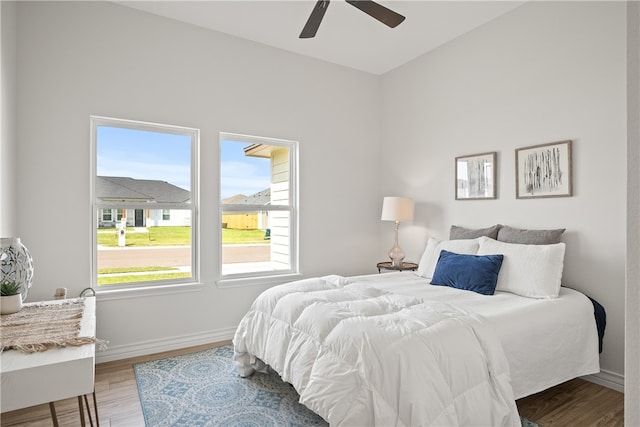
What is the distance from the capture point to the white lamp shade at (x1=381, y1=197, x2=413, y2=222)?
3996 millimetres

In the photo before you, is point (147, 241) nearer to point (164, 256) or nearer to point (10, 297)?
point (164, 256)

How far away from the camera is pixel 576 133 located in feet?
9.45

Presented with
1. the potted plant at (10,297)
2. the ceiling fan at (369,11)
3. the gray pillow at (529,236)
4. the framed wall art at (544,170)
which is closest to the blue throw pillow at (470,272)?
the gray pillow at (529,236)

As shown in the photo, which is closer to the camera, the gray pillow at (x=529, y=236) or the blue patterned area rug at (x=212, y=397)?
the blue patterned area rug at (x=212, y=397)

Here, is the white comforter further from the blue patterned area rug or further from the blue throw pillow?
the blue throw pillow

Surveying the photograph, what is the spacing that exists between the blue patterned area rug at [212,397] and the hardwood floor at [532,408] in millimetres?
92

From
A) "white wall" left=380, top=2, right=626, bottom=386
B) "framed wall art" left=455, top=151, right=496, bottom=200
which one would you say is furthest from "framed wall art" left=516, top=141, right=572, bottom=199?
"framed wall art" left=455, top=151, right=496, bottom=200

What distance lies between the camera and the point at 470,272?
280 cm

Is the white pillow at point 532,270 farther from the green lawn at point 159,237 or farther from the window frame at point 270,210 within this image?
the green lawn at point 159,237

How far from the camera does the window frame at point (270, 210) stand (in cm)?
372

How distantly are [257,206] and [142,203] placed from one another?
3.72 ft

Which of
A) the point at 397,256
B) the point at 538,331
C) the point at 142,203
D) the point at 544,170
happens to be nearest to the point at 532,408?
the point at 538,331

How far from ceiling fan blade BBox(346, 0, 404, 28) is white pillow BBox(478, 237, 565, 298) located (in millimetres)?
1909

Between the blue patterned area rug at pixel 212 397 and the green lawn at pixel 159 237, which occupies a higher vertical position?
the green lawn at pixel 159 237
